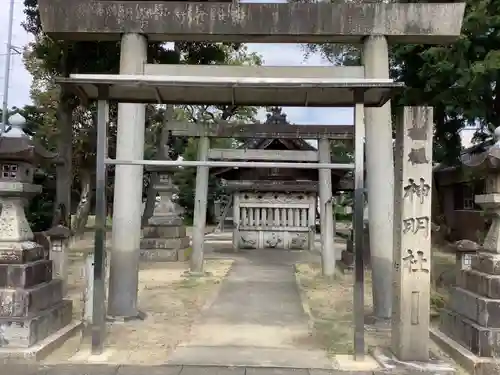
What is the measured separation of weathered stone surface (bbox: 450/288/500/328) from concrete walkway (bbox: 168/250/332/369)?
178cm

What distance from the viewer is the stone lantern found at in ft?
19.1

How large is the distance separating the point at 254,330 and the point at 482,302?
3.15m

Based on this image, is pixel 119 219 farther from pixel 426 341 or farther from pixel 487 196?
pixel 487 196

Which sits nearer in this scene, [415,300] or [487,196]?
[415,300]

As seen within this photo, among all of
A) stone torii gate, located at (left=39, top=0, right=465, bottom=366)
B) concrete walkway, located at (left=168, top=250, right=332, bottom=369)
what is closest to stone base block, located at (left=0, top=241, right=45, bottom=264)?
stone torii gate, located at (left=39, top=0, right=465, bottom=366)

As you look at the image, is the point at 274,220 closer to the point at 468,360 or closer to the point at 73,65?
the point at 73,65

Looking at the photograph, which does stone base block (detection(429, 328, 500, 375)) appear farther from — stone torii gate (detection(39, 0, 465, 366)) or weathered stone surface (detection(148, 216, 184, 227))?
weathered stone surface (detection(148, 216, 184, 227))

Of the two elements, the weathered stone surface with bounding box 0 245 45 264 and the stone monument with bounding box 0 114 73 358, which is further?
the weathered stone surface with bounding box 0 245 45 264

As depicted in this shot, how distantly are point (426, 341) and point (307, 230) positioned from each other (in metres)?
15.5

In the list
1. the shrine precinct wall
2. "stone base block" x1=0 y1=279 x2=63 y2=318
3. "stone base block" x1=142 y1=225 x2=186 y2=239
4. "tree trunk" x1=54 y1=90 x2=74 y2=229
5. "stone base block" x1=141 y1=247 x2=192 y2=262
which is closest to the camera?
"stone base block" x1=0 y1=279 x2=63 y2=318

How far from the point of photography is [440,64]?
12.0 meters

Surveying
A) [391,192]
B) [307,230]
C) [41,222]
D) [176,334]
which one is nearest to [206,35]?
[391,192]

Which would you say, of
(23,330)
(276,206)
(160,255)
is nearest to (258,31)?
(23,330)

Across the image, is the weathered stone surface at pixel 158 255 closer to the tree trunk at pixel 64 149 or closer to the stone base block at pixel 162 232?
the stone base block at pixel 162 232
